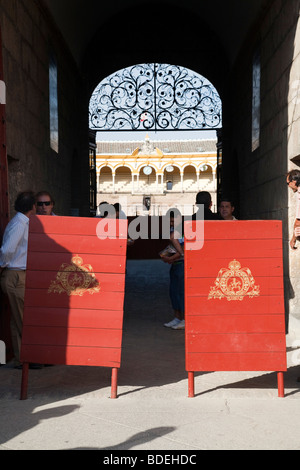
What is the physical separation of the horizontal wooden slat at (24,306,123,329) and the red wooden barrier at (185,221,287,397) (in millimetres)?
544

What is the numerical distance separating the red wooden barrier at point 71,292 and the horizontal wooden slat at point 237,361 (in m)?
0.59

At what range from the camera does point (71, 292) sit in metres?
4.16

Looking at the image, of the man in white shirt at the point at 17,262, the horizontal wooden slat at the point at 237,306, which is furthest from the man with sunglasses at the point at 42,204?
the horizontal wooden slat at the point at 237,306

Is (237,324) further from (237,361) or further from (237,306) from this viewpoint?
(237,361)

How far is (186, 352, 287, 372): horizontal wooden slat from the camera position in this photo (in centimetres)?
408

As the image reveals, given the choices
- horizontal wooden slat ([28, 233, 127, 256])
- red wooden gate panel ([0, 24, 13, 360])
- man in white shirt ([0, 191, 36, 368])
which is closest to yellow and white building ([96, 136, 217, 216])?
red wooden gate panel ([0, 24, 13, 360])

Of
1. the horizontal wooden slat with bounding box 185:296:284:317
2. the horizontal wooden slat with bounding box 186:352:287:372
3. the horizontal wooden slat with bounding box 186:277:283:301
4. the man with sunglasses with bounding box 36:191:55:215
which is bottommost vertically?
the horizontal wooden slat with bounding box 186:352:287:372

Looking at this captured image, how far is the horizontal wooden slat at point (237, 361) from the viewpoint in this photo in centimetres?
408

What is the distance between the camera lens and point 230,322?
4117mm

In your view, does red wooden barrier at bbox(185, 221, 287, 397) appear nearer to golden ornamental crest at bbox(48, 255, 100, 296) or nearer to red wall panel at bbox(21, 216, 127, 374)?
red wall panel at bbox(21, 216, 127, 374)

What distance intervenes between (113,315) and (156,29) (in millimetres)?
10254

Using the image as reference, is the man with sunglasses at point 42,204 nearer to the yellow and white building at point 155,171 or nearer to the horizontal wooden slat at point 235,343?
the horizontal wooden slat at point 235,343

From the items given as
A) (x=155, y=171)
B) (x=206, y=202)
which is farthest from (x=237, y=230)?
(x=155, y=171)

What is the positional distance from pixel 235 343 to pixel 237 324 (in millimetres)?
136
